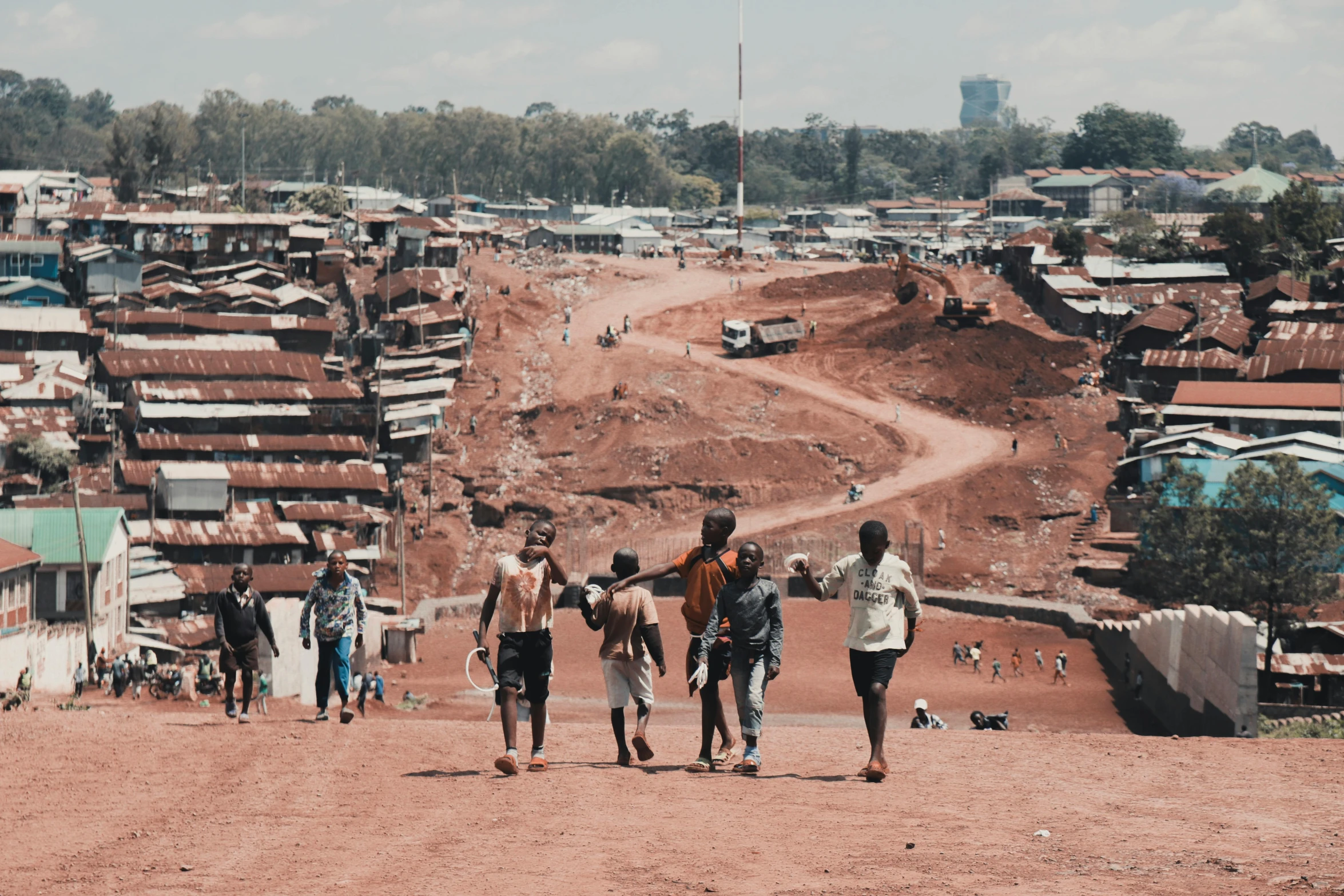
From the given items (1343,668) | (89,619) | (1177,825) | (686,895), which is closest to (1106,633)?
(1343,668)

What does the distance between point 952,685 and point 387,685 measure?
12.9 meters

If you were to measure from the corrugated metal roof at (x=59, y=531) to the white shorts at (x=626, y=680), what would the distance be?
90.8ft

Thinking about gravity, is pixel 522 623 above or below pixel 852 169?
below

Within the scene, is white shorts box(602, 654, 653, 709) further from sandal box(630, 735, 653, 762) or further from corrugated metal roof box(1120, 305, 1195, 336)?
corrugated metal roof box(1120, 305, 1195, 336)

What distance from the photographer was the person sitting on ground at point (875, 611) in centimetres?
954

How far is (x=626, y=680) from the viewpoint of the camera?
33.7 feet

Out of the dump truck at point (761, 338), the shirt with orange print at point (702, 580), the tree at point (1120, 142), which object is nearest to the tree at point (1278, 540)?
the shirt with orange print at point (702, 580)

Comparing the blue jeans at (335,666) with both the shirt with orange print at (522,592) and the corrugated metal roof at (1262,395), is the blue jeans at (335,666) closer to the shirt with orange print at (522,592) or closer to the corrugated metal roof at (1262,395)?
the shirt with orange print at (522,592)

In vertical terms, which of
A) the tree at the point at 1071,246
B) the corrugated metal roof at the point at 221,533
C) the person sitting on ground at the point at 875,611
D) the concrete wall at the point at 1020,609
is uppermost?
the tree at the point at 1071,246

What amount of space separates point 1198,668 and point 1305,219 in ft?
212

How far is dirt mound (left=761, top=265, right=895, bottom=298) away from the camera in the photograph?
80250mm

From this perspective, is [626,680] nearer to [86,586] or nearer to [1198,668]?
[1198,668]

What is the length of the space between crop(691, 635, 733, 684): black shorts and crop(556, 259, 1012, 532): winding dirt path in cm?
4119

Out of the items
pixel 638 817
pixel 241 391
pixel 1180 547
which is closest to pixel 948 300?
pixel 1180 547
